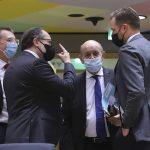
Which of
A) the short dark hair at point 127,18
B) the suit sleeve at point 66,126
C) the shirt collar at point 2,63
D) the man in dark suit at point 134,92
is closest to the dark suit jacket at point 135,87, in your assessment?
the man in dark suit at point 134,92

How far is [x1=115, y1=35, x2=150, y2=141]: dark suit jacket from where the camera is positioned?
234 cm

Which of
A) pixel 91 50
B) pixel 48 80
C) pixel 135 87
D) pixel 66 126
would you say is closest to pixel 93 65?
pixel 91 50

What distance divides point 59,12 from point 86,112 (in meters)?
4.26

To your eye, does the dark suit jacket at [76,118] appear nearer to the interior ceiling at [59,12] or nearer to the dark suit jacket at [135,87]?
the dark suit jacket at [135,87]

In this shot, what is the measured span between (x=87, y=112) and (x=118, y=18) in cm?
80

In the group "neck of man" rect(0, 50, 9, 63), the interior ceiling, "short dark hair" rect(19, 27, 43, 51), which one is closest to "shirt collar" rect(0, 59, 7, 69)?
"neck of man" rect(0, 50, 9, 63)

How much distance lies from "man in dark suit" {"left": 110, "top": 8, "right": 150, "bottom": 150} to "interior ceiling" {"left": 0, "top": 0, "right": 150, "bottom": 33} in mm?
3957

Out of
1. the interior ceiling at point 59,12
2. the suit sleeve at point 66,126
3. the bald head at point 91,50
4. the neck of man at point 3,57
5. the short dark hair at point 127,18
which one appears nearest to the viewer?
the short dark hair at point 127,18

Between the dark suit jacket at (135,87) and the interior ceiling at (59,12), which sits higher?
the dark suit jacket at (135,87)

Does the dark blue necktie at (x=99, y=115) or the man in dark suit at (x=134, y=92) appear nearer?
the man in dark suit at (x=134, y=92)

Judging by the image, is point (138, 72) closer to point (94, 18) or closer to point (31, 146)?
point (31, 146)

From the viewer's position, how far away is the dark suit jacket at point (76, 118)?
303 centimetres

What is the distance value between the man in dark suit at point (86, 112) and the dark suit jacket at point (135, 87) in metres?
0.55

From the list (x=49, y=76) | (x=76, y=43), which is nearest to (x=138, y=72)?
(x=49, y=76)
